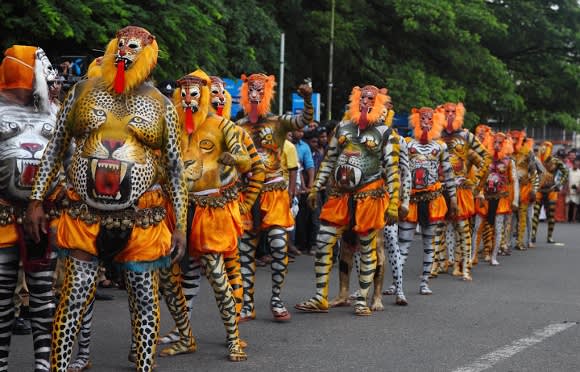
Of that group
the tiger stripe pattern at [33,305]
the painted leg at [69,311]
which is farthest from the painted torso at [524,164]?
the painted leg at [69,311]

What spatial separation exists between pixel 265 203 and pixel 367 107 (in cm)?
143

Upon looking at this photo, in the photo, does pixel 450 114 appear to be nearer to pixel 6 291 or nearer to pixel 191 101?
pixel 191 101

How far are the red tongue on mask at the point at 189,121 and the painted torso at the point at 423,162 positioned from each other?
5137 mm

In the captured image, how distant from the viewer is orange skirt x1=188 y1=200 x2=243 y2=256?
8.15 metres

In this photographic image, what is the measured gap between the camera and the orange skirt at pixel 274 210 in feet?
33.5

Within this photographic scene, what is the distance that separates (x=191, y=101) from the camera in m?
8.22

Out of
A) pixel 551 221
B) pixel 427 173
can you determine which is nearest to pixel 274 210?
pixel 427 173

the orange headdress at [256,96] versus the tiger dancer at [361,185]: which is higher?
the orange headdress at [256,96]

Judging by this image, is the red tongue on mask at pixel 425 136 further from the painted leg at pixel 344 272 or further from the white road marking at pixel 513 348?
the white road marking at pixel 513 348

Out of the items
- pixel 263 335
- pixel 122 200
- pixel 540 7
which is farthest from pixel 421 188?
pixel 540 7

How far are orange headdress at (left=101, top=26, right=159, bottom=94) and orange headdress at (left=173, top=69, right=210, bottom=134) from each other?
189 cm

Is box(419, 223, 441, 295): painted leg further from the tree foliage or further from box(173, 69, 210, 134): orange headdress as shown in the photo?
the tree foliage

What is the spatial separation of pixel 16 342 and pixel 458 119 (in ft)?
24.0

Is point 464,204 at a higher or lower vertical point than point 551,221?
higher
